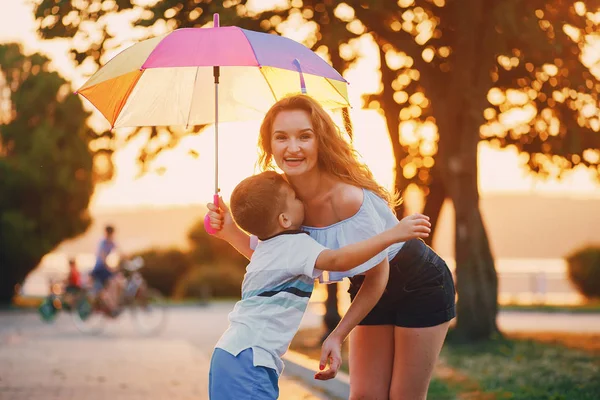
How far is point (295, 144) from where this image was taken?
432 centimetres

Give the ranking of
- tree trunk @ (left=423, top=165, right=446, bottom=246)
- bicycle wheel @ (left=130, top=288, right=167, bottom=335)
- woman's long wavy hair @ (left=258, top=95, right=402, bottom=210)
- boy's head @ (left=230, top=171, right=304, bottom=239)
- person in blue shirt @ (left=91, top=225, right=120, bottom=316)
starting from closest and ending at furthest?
1. boy's head @ (left=230, top=171, right=304, bottom=239)
2. woman's long wavy hair @ (left=258, top=95, right=402, bottom=210)
3. tree trunk @ (left=423, top=165, right=446, bottom=246)
4. bicycle wheel @ (left=130, top=288, right=167, bottom=335)
5. person in blue shirt @ (left=91, top=225, right=120, bottom=316)

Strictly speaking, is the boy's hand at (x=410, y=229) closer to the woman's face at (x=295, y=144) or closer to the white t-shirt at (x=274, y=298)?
the white t-shirt at (x=274, y=298)

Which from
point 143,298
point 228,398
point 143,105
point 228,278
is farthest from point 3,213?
point 228,398

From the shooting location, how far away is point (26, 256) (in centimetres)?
3114

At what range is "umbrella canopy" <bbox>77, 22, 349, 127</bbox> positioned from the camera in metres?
5.18

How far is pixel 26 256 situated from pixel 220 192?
89.3 feet

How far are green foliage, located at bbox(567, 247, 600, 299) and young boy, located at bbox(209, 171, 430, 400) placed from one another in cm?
2705

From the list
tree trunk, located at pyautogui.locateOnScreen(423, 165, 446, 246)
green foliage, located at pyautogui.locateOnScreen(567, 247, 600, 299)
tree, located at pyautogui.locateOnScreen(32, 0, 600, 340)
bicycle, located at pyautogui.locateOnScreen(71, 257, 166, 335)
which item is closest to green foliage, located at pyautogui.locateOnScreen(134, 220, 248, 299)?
green foliage, located at pyautogui.locateOnScreen(567, 247, 600, 299)

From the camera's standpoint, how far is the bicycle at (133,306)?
19078 mm

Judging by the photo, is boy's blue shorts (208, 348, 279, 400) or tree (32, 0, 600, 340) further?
tree (32, 0, 600, 340)

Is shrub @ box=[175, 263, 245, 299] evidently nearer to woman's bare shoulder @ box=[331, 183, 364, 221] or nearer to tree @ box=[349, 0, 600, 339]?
tree @ box=[349, 0, 600, 339]

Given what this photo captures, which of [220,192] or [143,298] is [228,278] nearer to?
[143,298]

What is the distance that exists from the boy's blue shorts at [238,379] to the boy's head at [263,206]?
1.63ft

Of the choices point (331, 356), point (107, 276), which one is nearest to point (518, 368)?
point (331, 356)
